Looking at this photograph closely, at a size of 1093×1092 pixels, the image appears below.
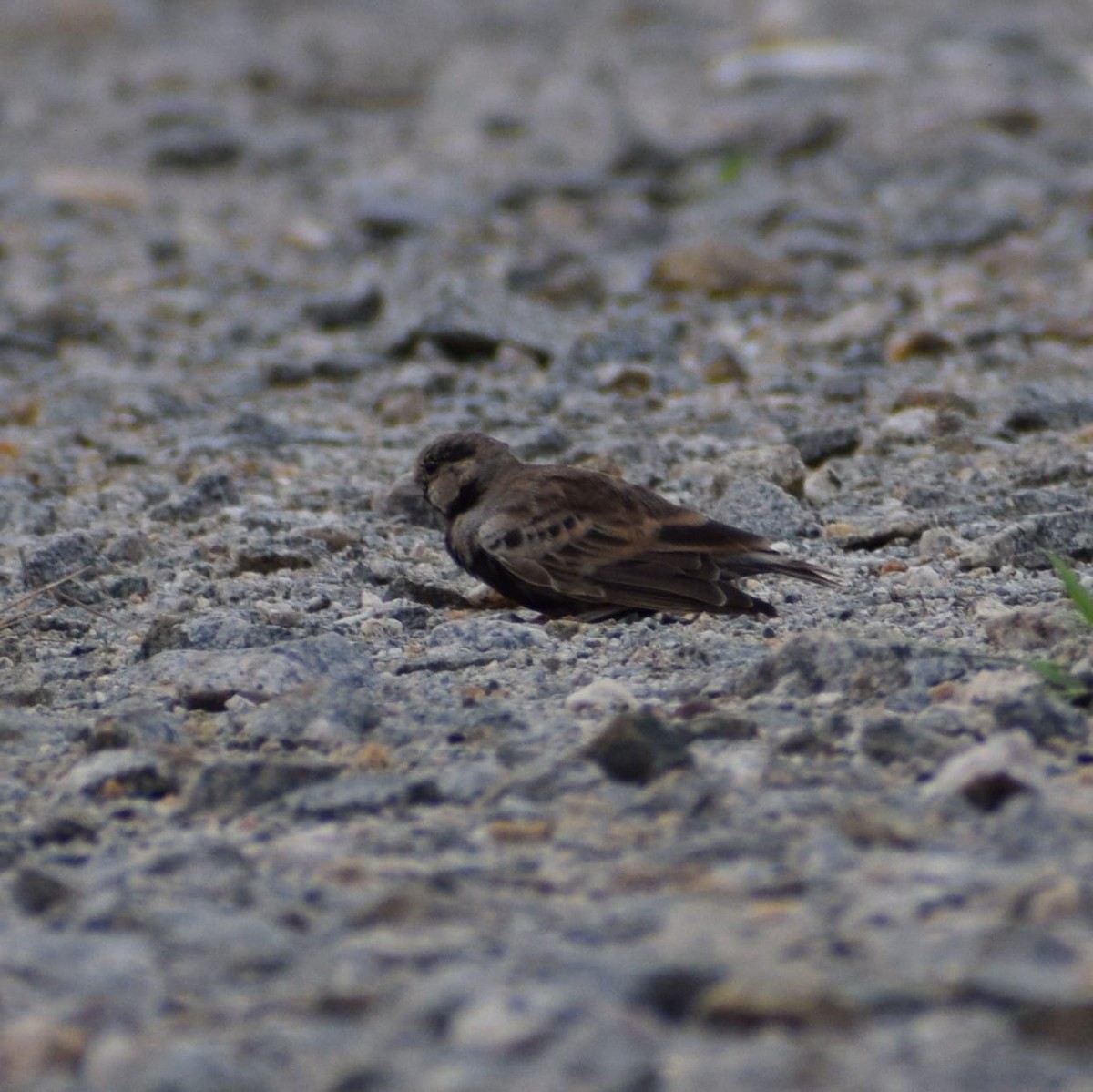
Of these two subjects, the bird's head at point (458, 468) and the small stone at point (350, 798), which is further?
the bird's head at point (458, 468)

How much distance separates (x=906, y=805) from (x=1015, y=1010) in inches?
40.1

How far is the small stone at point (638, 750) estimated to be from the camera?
4.16 metres

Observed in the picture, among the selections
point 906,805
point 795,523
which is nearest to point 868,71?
point 795,523

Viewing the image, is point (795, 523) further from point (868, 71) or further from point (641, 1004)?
point (868, 71)

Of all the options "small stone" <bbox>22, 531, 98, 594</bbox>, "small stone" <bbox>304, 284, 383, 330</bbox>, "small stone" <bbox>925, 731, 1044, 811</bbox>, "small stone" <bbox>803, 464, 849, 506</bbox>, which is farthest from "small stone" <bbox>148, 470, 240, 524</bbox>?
"small stone" <bbox>925, 731, 1044, 811</bbox>

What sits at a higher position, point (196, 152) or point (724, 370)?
point (196, 152)

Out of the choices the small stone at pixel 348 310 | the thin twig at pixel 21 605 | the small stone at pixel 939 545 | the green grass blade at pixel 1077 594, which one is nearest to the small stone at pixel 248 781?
the thin twig at pixel 21 605

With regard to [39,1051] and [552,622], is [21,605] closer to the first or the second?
[552,622]

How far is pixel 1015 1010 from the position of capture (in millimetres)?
2863

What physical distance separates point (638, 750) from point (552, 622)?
5.43 ft

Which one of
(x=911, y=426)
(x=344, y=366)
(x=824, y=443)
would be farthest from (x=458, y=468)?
(x=344, y=366)

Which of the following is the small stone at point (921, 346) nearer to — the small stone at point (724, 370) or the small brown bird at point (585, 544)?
the small stone at point (724, 370)

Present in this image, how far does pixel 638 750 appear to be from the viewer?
165 inches

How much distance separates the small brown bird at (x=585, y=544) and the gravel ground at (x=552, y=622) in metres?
0.14
